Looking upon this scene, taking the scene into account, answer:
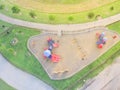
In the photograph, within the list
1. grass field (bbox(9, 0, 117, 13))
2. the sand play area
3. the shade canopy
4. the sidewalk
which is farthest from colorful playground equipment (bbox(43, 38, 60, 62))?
the sidewalk

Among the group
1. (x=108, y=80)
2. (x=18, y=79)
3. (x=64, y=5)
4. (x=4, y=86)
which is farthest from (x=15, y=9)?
(x=108, y=80)

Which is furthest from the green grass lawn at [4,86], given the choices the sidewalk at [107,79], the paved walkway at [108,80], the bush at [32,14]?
the bush at [32,14]

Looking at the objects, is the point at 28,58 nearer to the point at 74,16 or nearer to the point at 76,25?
the point at 76,25

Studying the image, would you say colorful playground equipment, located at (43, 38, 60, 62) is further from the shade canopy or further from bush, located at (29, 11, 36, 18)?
bush, located at (29, 11, 36, 18)

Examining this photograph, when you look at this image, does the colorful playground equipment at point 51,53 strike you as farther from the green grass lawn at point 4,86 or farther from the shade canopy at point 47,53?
the green grass lawn at point 4,86

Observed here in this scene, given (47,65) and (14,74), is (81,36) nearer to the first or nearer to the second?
(47,65)

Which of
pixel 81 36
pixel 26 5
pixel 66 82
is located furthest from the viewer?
pixel 26 5

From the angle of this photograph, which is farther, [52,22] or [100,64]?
[52,22]

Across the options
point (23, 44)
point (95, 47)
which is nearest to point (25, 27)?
point (23, 44)
